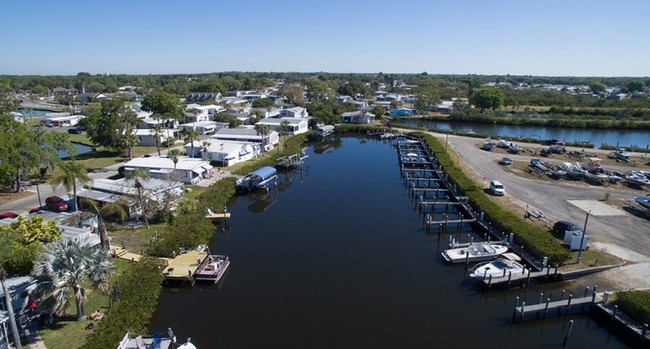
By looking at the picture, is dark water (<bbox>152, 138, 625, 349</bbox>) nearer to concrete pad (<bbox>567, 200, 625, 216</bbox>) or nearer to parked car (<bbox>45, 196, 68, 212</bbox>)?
parked car (<bbox>45, 196, 68, 212</bbox>)

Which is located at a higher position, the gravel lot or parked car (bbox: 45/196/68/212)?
parked car (bbox: 45/196/68/212)

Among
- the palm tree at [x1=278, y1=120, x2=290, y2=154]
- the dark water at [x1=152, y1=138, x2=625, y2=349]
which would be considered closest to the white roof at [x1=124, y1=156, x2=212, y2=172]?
the dark water at [x1=152, y1=138, x2=625, y2=349]

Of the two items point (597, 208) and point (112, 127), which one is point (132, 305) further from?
point (112, 127)

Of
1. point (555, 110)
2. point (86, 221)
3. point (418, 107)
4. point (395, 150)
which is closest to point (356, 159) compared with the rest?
point (395, 150)

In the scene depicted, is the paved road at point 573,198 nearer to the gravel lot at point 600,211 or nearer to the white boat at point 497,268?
the gravel lot at point 600,211

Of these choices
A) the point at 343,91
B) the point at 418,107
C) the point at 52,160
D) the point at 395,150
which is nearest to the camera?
the point at 52,160

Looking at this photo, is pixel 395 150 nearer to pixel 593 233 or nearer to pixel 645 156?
pixel 645 156
